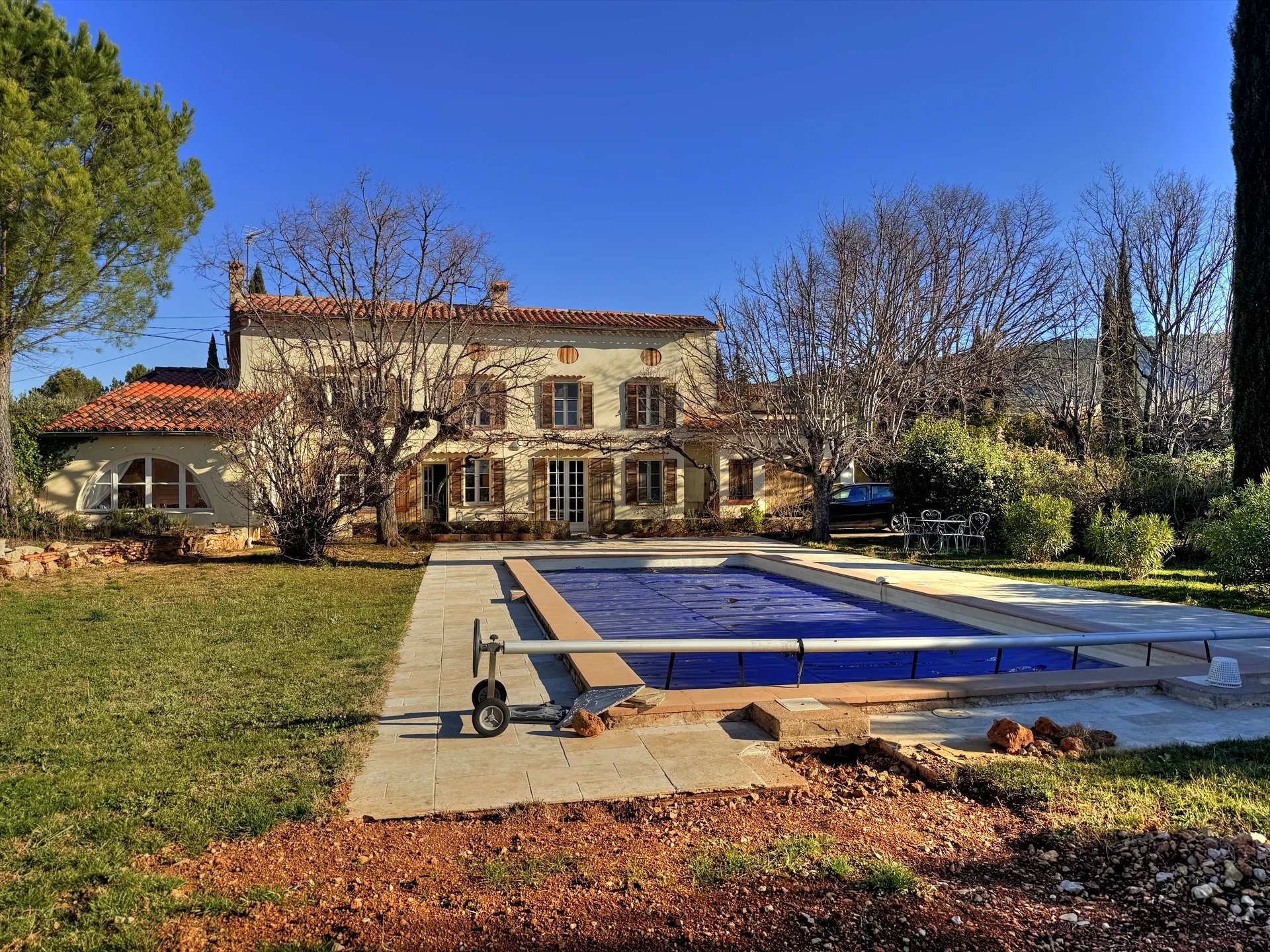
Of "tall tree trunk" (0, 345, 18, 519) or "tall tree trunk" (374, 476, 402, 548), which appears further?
"tall tree trunk" (374, 476, 402, 548)

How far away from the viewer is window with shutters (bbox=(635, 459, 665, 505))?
2494 centimetres

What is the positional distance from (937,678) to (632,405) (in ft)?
64.1

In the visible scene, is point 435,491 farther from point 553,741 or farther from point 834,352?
point 553,741

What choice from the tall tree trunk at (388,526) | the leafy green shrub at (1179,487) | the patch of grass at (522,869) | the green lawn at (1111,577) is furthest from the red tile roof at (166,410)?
the leafy green shrub at (1179,487)

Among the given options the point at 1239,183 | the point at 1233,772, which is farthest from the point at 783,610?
the point at 1239,183

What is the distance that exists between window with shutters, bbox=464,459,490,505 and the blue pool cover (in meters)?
8.44

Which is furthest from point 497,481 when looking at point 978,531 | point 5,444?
point 978,531

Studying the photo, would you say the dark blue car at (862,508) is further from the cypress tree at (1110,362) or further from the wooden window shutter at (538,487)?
the wooden window shutter at (538,487)

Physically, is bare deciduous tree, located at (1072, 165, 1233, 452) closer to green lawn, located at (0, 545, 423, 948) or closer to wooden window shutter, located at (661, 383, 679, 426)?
wooden window shutter, located at (661, 383, 679, 426)

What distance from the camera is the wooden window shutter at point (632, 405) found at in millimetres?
25031

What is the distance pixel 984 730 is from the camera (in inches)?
195

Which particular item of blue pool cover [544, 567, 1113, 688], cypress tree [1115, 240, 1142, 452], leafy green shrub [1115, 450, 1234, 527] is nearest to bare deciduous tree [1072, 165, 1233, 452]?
cypress tree [1115, 240, 1142, 452]

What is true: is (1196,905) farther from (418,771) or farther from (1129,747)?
(418,771)

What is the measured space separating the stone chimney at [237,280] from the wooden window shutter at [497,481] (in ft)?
25.7
